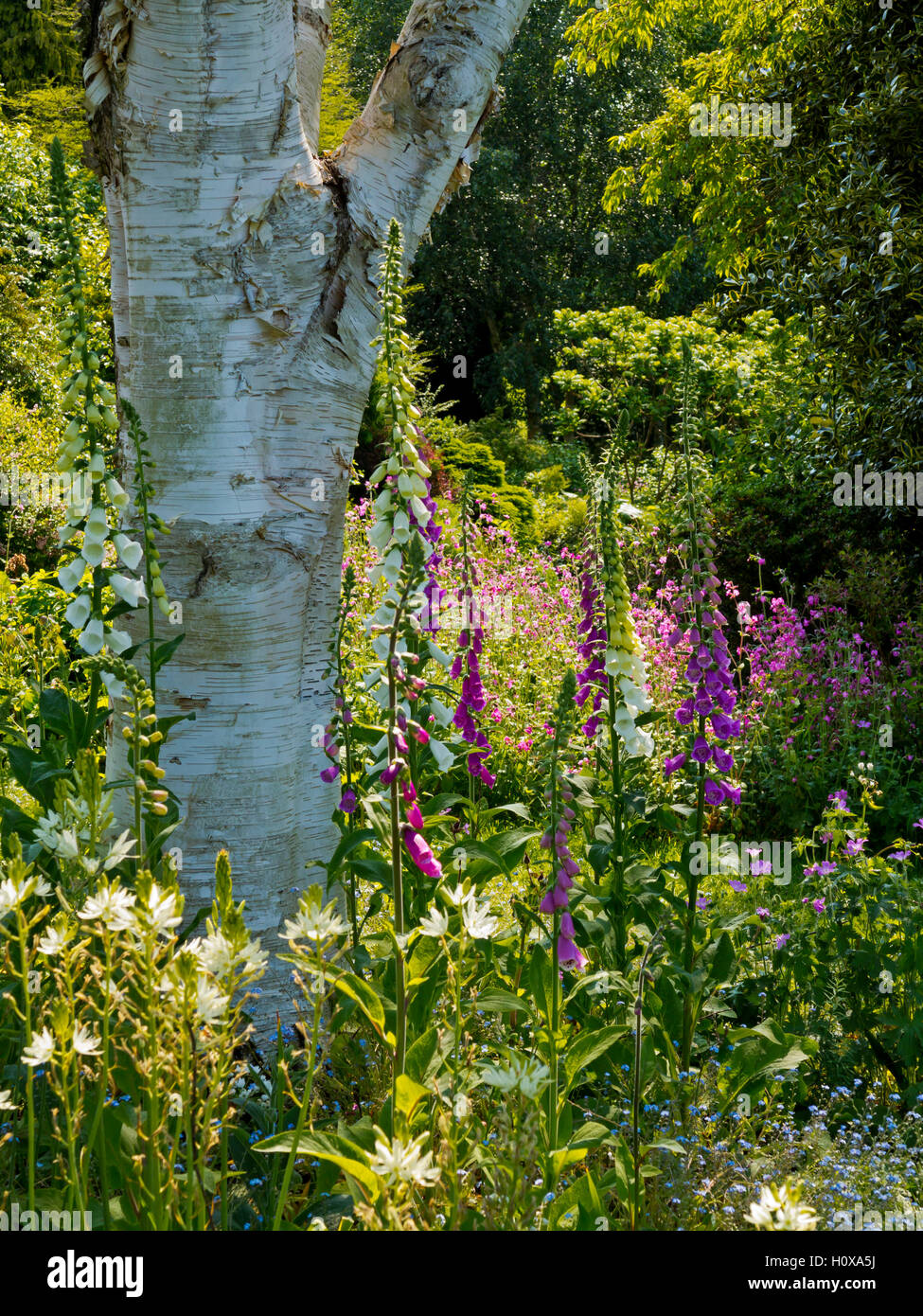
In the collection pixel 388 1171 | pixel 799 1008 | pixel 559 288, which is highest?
pixel 559 288

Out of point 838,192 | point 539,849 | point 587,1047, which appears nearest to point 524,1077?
point 587,1047

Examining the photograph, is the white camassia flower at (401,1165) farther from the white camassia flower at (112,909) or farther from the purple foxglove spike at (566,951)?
the purple foxglove spike at (566,951)

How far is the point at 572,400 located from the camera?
1816 centimetres

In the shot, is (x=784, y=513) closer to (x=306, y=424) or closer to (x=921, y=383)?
(x=921, y=383)

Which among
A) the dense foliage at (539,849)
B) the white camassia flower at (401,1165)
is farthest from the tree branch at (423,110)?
the white camassia flower at (401,1165)

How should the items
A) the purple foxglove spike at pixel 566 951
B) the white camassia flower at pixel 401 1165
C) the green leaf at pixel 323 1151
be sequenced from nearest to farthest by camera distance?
the white camassia flower at pixel 401 1165 → the green leaf at pixel 323 1151 → the purple foxglove spike at pixel 566 951

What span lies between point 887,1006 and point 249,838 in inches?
78.1

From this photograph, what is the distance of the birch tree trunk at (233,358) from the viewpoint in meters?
2.89

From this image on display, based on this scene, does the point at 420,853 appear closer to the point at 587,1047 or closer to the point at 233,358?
the point at 587,1047

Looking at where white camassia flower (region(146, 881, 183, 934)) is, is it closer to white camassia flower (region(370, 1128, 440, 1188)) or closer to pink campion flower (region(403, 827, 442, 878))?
white camassia flower (region(370, 1128, 440, 1188))

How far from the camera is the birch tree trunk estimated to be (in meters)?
2.89

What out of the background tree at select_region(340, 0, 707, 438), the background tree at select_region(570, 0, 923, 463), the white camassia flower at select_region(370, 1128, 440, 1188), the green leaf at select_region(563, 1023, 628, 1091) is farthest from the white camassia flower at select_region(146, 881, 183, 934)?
the background tree at select_region(340, 0, 707, 438)

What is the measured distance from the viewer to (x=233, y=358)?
2.94 meters
